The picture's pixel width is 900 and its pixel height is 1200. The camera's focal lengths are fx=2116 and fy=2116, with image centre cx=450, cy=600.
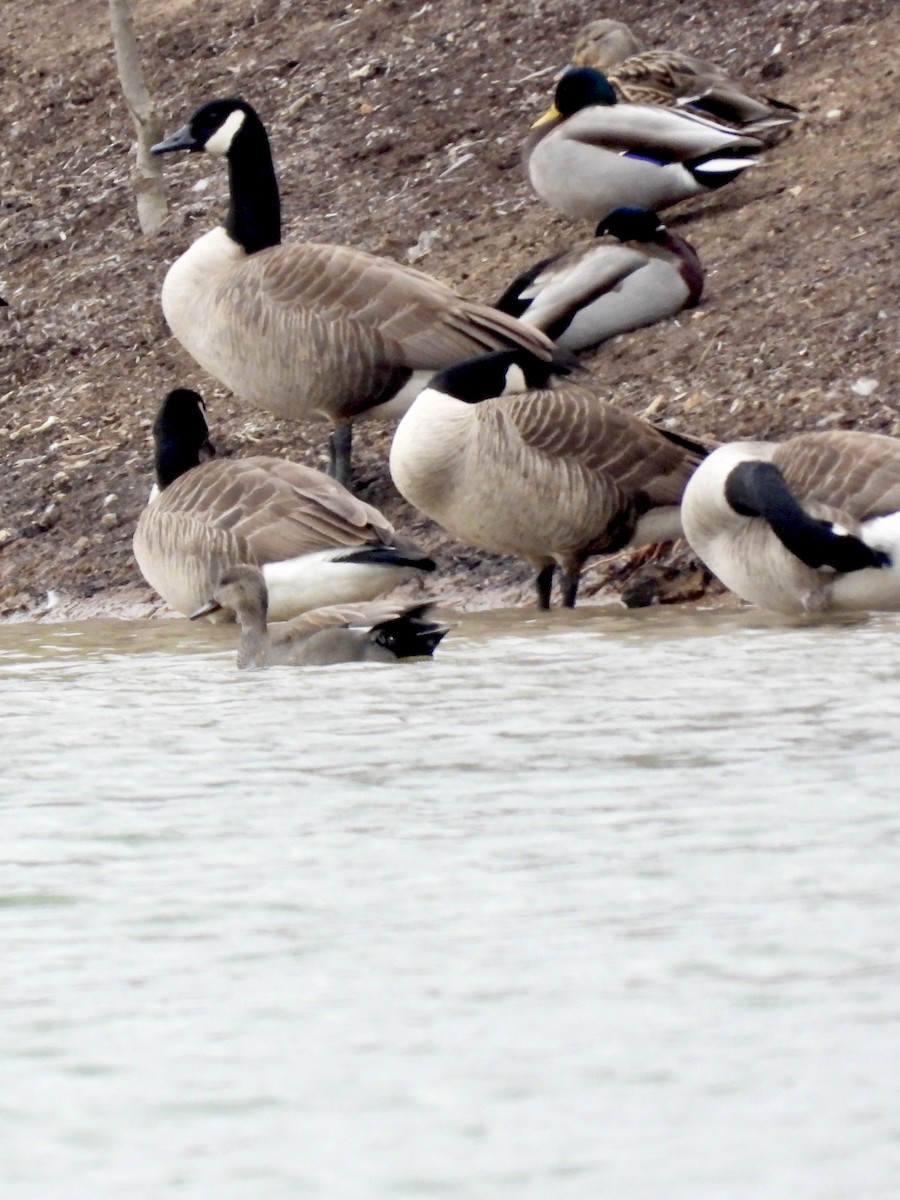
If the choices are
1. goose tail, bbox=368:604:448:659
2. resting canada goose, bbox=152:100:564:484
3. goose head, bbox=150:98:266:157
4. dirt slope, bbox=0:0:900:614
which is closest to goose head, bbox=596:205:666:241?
dirt slope, bbox=0:0:900:614

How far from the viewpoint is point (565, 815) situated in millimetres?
4309

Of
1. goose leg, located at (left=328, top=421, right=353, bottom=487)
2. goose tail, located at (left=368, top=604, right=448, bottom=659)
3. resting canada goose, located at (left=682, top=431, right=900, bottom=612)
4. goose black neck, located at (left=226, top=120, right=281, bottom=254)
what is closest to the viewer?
goose tail, located at (left=368, top=604, right=448, bottom=659)

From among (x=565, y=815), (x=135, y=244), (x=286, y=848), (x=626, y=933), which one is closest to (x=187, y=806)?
(x=286, y=848)

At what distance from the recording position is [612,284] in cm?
1107

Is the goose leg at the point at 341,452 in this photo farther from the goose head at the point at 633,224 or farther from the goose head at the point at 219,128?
the goose head at the point at 219,128

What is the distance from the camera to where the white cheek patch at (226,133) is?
11.7m

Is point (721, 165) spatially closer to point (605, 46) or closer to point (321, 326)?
point (605, 46)

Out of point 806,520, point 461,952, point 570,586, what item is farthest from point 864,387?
point 461,952

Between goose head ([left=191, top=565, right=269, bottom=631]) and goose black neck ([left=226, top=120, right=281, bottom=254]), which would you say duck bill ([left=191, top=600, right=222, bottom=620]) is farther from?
goose black neck ([left=226, top=120, right=281, bottom=254])

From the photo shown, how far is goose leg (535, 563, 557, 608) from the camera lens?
9234 millimetres

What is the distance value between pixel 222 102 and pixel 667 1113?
994 cm

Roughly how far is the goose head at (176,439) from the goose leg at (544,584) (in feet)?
5.77

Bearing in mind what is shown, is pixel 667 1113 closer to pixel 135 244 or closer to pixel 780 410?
pixel 780 410

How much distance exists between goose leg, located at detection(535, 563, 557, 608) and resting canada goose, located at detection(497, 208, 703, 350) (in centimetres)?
218
